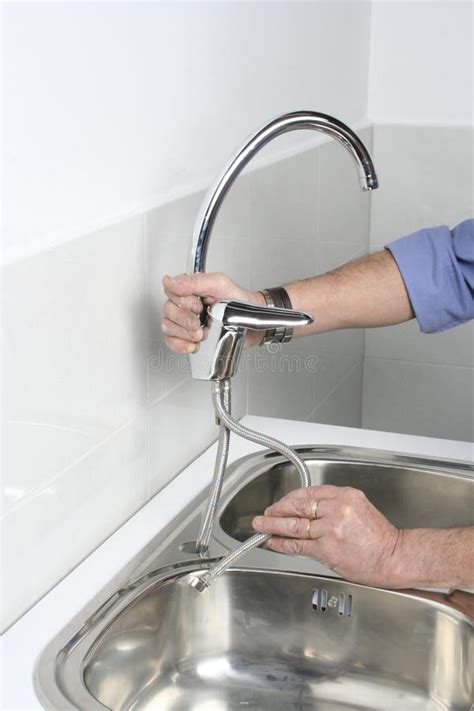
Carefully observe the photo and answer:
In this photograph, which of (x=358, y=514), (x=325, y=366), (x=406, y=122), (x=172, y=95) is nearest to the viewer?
(x=358, y=514)

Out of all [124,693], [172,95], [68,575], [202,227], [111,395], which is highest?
[172,95]

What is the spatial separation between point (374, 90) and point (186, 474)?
1291 mm

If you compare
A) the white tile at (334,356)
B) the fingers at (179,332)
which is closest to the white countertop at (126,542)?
the fingers at (179,332)

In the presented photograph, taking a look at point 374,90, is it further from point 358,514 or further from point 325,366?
point 358,514

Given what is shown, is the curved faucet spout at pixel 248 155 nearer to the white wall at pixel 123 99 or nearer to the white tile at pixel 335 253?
the white wall at pixel 123 99

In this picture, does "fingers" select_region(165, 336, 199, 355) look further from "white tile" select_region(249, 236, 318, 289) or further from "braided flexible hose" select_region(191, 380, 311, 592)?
"white tile" select_region(249, 236, 318, 289)

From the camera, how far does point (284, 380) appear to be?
1773mm

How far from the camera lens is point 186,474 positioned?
1295 millimetres

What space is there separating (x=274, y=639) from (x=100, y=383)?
344mm

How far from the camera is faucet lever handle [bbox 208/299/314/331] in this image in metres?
→ 1.01

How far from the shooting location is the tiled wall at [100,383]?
0.91 metres

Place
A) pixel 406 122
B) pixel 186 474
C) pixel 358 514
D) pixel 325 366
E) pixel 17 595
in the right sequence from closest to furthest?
1. pixel 17 595
2. pixel 358 514
3. pixel 186 474
4. pixel 325 366
5. pixel 406 122

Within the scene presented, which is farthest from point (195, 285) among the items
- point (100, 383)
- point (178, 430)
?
point (178, 430)

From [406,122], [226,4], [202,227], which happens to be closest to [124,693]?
[202,227]
